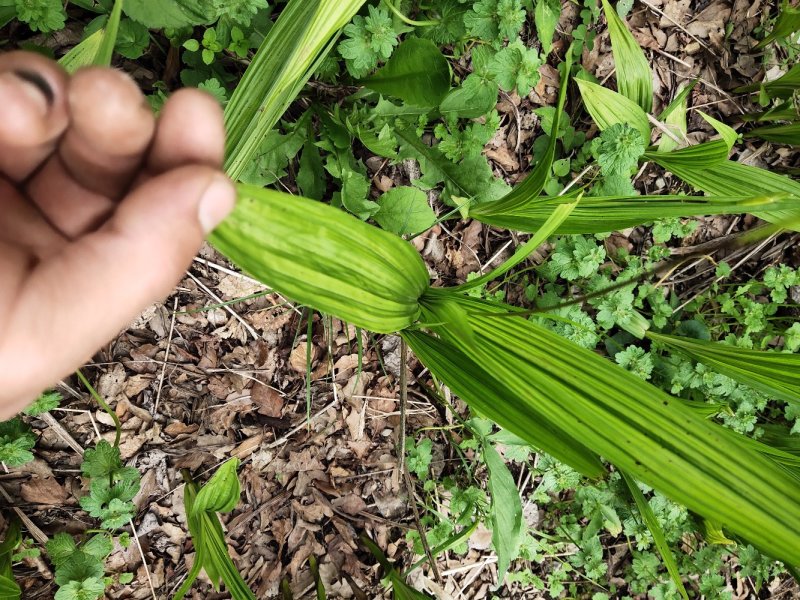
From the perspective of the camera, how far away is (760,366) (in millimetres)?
998

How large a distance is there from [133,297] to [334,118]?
776 mm

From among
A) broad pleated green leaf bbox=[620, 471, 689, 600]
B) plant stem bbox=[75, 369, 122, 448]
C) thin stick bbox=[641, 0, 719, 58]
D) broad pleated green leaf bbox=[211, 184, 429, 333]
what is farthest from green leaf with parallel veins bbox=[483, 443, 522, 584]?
thin stick bbox=[641, 0, 719, 58]

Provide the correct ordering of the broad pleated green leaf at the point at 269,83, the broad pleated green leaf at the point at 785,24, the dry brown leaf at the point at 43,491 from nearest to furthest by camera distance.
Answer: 1. the broad pleated green leaf at the point at 269,83
2. the dry brown leaf at the point at 43,491
3. the broad pleated green leaf at the point at 785,24

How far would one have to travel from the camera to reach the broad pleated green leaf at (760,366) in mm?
946

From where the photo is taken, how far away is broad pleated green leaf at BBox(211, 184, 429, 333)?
0.51m

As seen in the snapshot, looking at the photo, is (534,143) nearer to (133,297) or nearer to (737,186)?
(737,186)

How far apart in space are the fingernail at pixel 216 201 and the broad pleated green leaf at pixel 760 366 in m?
0.94

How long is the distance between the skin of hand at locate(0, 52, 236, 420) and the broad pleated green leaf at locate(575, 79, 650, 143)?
104 centimetres

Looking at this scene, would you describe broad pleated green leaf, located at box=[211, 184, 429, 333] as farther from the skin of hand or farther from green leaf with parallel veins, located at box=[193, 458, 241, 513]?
green leaf with parallel veins, located at box=[193, 458, 241, 513]

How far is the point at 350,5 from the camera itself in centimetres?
71

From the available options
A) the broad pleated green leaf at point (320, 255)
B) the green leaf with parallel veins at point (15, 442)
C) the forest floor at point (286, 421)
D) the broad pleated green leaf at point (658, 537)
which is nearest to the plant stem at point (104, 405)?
the forest floor at point (286, 421)

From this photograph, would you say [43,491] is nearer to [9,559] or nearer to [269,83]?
[9,559]

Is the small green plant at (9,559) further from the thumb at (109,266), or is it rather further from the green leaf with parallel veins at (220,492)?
the thumb at (109,266)

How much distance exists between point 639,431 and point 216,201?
1.71 ft
